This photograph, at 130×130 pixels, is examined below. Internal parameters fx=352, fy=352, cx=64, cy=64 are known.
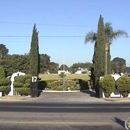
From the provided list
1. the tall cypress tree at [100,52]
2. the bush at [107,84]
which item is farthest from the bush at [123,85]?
the tall cypress tree at [100,52]

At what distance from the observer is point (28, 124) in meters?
14.3

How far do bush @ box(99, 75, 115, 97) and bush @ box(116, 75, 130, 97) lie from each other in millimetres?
531

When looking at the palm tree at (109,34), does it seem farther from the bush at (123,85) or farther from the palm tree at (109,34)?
the bush at (123,85)

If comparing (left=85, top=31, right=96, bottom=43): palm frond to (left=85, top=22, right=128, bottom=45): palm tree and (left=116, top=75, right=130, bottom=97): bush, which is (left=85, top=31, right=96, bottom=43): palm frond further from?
(left=116, top=75, right=130, bottom=97): bush

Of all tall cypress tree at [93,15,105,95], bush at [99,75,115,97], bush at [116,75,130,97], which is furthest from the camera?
tall cypress tree at [93,15,105,95]

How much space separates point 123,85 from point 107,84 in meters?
1.64

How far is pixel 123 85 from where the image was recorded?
3622cm

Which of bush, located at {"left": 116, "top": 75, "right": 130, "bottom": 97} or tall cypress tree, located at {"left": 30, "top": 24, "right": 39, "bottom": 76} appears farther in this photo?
tall cypress tree, located at {"left": 30, "top": 24, "right": 39, "bottom": 76}

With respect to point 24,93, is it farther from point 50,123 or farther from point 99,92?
point 50,123

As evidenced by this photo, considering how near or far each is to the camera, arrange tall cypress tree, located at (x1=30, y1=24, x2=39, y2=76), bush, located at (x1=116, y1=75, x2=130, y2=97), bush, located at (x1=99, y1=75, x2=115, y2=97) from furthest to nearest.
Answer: tall cypress tree, located at (x1=30, y1=24, x2=39, y2=76) → bush, located at (x1=99, y1=75, x2=115, y2=97) → bush, located at (x1=116, y1=75, x2=130, y2=97)

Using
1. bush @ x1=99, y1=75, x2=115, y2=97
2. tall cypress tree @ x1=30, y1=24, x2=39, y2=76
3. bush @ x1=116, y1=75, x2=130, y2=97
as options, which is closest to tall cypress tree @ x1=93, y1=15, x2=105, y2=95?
bush @ x1=99, y1=75, x2=115, y2=97

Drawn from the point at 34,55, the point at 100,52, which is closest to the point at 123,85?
the point at 100,52

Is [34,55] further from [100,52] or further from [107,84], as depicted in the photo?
[107,84]

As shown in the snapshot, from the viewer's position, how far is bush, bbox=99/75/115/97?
3625 cm
